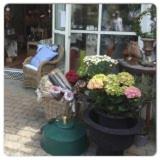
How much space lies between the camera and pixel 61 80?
3.44 metres

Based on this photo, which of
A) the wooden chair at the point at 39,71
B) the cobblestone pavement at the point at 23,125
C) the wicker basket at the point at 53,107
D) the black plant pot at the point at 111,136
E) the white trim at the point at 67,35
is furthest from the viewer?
the white trim at the point at 67,35

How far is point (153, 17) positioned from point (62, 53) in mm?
1597

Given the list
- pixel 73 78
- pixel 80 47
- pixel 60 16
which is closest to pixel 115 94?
pixel 73 78

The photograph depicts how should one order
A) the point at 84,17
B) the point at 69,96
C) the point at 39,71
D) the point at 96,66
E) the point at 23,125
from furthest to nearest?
the point at 84,17, the point at 39,71, the point at 23,125, the point at 69,96, the point at 96,66

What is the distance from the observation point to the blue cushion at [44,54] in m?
4.69

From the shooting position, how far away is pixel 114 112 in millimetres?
2793

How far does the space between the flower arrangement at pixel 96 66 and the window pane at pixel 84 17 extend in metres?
1.61

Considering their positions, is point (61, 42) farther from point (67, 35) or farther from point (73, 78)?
point (73, 78)

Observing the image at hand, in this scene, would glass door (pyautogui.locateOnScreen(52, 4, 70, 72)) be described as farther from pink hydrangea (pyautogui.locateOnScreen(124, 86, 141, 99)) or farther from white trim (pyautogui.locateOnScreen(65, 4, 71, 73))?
pink hydrangea (pyautogui.locateOnScreen(124, 86, 141, 99))

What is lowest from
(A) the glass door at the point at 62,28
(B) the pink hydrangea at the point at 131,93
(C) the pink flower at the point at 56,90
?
(C) the pink flower at the point at 56,90

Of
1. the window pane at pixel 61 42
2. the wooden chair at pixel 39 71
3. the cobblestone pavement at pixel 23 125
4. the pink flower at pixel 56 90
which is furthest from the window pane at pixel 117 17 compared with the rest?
the pink flower at pixel 56 90

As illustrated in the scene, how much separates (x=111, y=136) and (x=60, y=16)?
104 inches

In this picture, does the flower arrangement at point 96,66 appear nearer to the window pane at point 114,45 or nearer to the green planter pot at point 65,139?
the green planter pot at point 65,139

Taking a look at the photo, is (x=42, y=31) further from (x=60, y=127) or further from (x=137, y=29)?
(x=60, y=127)
